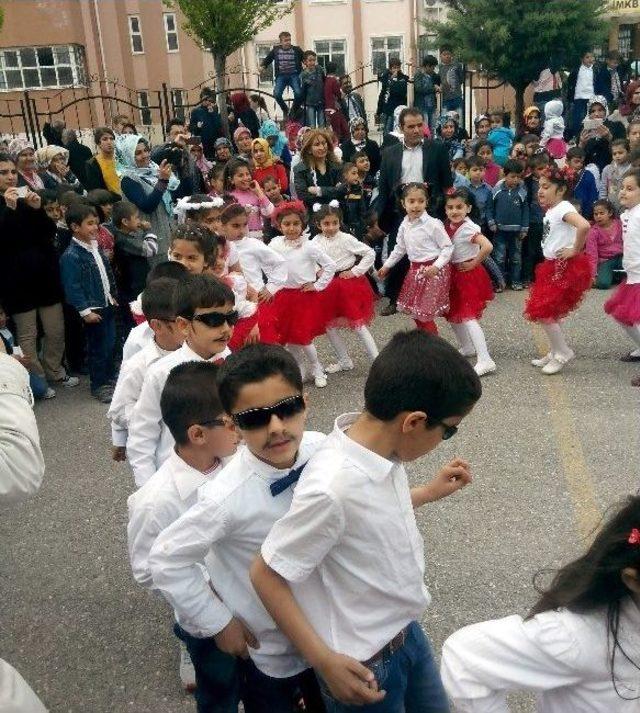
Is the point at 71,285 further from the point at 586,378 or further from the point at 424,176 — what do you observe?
the point at 586,378

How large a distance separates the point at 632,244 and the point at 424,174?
93.0 inches

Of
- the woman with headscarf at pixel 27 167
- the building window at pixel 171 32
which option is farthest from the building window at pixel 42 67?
the woman with headscarf at pixel 27 167

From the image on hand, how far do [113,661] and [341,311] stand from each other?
3606 mm

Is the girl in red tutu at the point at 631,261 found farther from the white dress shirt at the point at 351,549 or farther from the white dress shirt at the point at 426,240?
the white dress shirt at the point at 351,549

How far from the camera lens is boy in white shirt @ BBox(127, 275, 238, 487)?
2.93 metres

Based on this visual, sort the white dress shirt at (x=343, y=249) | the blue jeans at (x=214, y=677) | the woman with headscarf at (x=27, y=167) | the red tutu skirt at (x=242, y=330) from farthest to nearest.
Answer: the woman with headscarf at (x=27, y=167) → the white dress shirt at (x=343, y=249) → the red tutu skirt at (x=242, y=330) → the blue jeans at (x=214, y=677)

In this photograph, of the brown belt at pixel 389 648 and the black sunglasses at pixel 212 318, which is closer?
the brown belt at pixel 389 648

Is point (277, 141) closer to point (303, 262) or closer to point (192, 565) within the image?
point (303, 262)

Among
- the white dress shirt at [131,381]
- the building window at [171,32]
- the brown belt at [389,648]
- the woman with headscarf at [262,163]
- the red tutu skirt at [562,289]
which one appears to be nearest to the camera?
the brown belt at [389,648]

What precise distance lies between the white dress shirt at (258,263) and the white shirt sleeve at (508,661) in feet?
13.9

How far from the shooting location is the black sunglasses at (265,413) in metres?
1.98

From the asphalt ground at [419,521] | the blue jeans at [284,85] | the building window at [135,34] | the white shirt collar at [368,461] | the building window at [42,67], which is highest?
the building window at [135,34]

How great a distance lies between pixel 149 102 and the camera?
32125mm

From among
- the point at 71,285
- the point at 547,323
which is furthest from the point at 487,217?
the point at 71,285
